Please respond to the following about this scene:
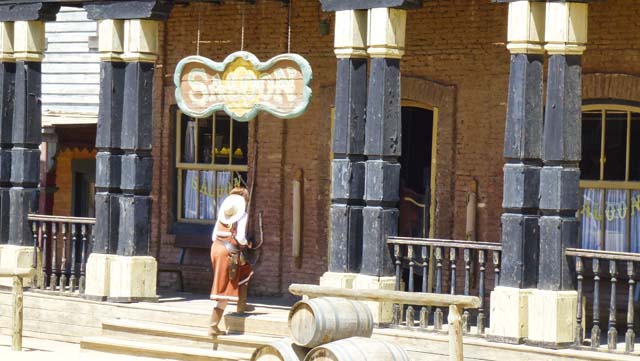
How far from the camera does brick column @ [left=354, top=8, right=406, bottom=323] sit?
15.8 m

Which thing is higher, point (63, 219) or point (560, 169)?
point (560, 169)

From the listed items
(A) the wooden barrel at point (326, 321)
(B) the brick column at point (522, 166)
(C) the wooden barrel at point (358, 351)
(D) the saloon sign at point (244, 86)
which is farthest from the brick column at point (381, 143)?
(C) the wooden barrel at point (358, 351)

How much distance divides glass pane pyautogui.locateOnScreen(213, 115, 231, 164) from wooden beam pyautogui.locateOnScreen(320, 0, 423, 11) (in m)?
4.35

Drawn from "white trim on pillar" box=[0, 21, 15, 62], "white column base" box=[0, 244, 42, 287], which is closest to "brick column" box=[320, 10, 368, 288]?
"white column base" box=[0, 244, 42, 287]

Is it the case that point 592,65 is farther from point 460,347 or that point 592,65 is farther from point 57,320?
point 57,320

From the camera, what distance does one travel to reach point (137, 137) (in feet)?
58.3

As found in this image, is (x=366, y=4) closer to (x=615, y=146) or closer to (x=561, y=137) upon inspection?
(x=561, y=137)

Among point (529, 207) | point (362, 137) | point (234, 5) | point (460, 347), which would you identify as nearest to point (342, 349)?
point (460, 347)

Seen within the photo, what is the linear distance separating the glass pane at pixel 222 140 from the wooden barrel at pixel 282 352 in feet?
23.1

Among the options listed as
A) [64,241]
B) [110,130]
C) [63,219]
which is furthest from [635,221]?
[64,241]

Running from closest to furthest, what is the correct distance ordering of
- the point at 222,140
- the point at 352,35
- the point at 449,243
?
the point at 449,243 < the point at 352,35 < the point at 222,140

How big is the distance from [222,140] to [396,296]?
740 cm

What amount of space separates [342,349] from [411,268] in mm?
2993

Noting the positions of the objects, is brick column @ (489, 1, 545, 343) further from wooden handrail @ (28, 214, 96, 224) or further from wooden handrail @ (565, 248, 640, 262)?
wooden handrail @ (28, 214, 96, 224)
